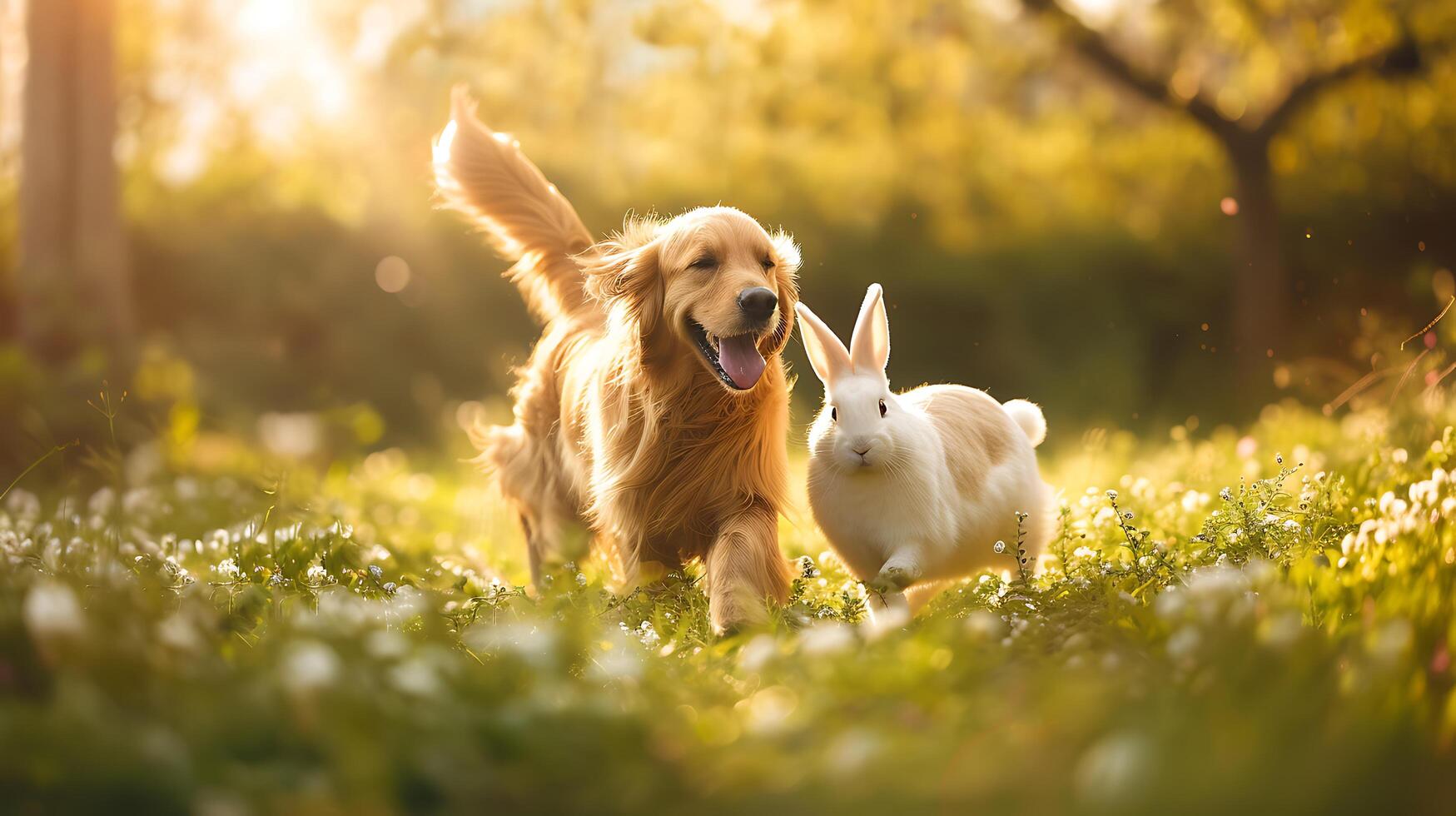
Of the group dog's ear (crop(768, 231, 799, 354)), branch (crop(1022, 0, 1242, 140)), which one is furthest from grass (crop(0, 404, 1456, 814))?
branch (crop(1022, 0, 1242, 140))

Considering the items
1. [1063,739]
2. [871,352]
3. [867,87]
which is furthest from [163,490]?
[867,87]

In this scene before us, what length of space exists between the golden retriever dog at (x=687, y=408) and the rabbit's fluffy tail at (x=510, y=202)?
0.99ft

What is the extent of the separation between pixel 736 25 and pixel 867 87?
9.01 feet

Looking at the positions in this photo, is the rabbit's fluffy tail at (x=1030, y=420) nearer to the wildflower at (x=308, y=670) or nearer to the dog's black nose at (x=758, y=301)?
the dog's black nose at (x=758, y=301)

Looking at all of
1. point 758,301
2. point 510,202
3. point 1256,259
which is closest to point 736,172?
point 1256,259

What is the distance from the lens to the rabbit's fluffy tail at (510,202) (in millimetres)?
4812

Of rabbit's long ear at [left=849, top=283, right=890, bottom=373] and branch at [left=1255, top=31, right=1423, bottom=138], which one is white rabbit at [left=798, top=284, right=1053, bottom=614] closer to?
rabbit's long ear at [left=849, top=283, right=890, bottom=373]

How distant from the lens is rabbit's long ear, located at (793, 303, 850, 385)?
3.40 meters

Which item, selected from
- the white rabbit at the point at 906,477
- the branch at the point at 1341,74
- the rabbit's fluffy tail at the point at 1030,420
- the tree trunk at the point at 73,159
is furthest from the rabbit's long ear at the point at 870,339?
the branch at the point at 1341,74

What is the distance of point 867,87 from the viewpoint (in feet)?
35.5

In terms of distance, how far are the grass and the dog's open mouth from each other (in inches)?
23.7

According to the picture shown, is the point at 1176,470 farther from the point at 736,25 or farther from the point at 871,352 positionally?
the point at 736,25

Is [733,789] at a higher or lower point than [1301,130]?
lower

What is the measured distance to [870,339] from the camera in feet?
11.3
